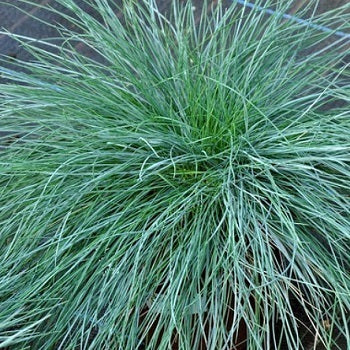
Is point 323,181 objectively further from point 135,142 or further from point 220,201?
point 135,142

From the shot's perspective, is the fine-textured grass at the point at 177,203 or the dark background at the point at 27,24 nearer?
the fine-textured grass at the point at 177,203

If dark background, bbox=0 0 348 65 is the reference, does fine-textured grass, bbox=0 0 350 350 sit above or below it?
below

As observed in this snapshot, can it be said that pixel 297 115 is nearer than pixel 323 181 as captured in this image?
No

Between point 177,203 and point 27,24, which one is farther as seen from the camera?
point 27,24

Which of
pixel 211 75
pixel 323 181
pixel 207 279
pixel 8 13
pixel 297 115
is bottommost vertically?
pixel 207 279

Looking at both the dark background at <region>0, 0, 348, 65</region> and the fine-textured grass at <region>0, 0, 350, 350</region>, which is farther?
the dark background at <region>0, 0, 348, 65</region>

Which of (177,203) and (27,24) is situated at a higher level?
(27,24)

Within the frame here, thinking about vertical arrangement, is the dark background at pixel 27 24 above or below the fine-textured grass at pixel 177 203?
above

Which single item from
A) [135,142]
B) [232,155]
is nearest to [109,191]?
[135,142]
